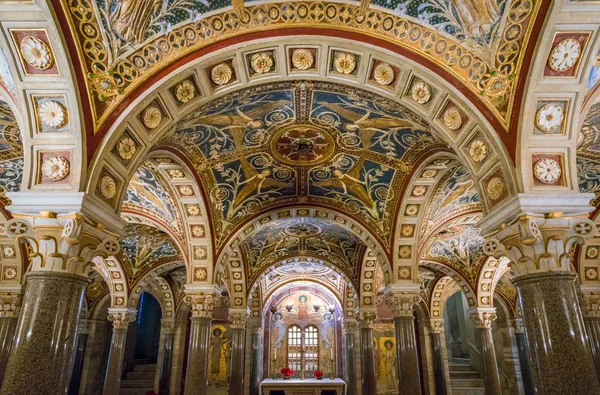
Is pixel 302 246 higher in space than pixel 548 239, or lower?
higher

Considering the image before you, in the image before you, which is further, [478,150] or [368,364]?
[368,364]

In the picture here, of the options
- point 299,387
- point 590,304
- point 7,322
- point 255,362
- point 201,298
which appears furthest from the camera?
point 255,362

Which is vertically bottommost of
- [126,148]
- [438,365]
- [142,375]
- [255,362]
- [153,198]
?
[142,375]

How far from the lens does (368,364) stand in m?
15.3

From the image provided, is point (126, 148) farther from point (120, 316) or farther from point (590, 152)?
point (120, 316)

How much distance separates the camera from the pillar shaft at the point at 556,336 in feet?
14.8

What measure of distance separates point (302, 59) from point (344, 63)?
645 millimetres

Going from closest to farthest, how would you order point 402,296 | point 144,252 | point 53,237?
point 53,237
point 402,296
point 144,252

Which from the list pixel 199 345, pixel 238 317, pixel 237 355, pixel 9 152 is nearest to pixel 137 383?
pixel 237 355

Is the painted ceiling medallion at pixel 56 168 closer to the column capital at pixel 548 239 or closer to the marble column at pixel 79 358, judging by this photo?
the column capital at pixel 548 239

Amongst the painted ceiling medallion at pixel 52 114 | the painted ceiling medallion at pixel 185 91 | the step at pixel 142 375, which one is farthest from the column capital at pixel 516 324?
the painted ceiling medallion at pixel 52 114

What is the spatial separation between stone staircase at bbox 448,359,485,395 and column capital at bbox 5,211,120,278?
21.0 m

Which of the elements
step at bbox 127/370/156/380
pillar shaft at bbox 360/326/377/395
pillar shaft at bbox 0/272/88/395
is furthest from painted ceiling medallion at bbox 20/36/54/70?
step at bbox 127/370/156/380

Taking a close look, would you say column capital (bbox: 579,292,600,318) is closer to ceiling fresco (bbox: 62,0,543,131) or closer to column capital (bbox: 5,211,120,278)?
ceiling fresco (bbox: 62,0,543,131)
